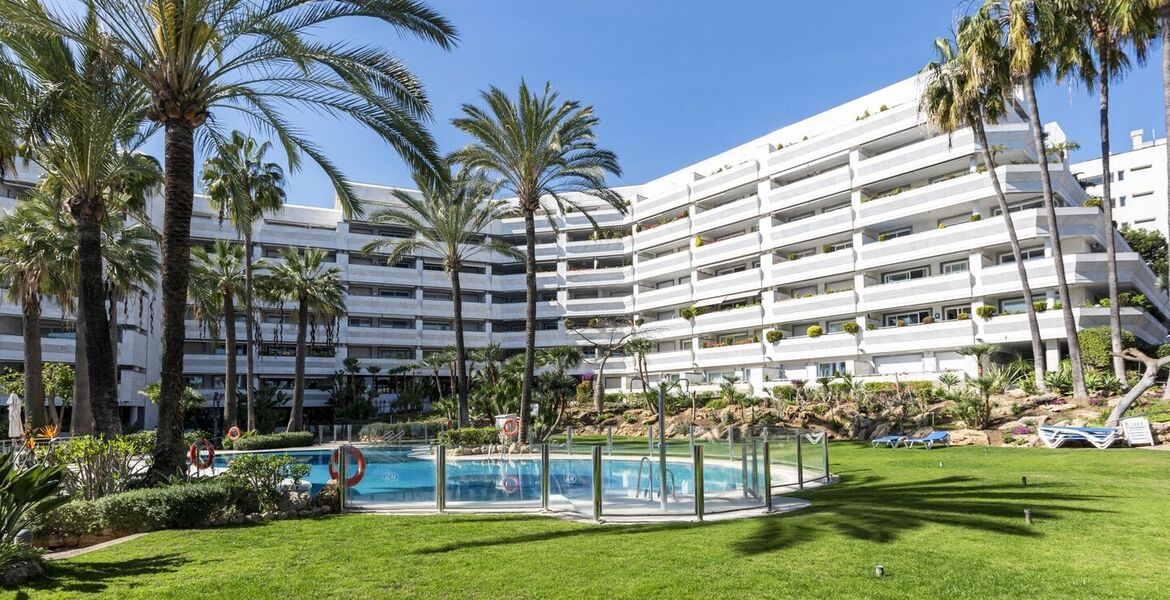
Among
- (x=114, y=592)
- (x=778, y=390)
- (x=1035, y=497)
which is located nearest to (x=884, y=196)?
(x=778, y=390)

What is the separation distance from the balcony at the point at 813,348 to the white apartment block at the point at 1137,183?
42487 mm

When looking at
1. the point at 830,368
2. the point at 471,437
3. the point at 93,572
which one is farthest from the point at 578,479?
the point at 830,368

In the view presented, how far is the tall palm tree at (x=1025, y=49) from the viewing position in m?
27.8

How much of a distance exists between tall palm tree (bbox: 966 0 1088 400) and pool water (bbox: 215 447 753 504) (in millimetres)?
23495

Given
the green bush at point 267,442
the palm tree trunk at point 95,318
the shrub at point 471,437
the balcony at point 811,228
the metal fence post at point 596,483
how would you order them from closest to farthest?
the metal fence post at point 596,483 → the palm tree trunk at point 95,318 → the shrub at point 471,437 → the green bush at point 267,442 → the balcony at point 811,228

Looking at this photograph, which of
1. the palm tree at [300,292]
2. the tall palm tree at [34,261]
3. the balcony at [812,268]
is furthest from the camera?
the balcony at [812,268]

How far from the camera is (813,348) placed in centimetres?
4544

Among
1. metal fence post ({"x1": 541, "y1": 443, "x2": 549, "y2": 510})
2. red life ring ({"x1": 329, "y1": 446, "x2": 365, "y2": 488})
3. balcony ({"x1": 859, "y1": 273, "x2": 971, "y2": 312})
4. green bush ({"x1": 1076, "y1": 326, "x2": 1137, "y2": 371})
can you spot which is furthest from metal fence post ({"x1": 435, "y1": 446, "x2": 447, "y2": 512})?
balcony ({"x1": 859, "y1": 273, "x2": 971, "y2": 312})

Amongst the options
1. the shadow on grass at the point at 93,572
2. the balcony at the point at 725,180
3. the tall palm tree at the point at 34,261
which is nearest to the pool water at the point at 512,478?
the shadow on grass at the point at 93,572

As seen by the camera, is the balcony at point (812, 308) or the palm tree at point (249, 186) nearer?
the palm tree at point (249, 186)

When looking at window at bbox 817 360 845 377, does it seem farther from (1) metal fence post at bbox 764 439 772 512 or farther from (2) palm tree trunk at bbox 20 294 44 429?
(2) palm tree trunk at bbox 20 294 44 429

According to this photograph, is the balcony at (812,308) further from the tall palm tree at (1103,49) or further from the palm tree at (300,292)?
the palm tree at (300,292)

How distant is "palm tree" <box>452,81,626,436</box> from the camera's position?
99.4 feet

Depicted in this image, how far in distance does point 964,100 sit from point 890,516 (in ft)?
86.3
